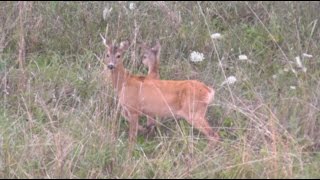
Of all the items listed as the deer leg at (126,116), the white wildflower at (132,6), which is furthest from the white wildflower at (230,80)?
the white wildflower at (132,6)

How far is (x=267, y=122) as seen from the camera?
196 inches

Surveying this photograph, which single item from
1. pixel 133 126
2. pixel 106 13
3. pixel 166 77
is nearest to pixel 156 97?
pixel 133 126

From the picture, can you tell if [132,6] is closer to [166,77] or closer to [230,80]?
[166,77]

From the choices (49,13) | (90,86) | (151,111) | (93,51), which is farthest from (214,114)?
(49,13)

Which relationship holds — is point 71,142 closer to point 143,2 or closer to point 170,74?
point 170,74

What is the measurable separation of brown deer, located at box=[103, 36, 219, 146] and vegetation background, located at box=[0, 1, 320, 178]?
0.30ft

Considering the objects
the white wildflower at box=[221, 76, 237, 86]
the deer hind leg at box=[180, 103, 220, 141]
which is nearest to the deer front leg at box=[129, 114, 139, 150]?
the deer hind leg at box=[180, 103, 220, 141]

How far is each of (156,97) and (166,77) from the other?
3.21ft

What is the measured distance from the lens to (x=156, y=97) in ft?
17.7

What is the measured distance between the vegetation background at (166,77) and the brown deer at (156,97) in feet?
0.30

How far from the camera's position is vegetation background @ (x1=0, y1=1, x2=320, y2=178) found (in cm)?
466

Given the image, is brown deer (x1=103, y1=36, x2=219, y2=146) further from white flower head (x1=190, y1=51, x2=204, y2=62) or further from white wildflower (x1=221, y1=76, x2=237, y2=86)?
white flower head (x1=190, y1=51, x2=204, y2=62)

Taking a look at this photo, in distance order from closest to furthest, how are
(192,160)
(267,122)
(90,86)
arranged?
(192,160), (267,122), (90,86)

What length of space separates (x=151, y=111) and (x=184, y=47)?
142cm
